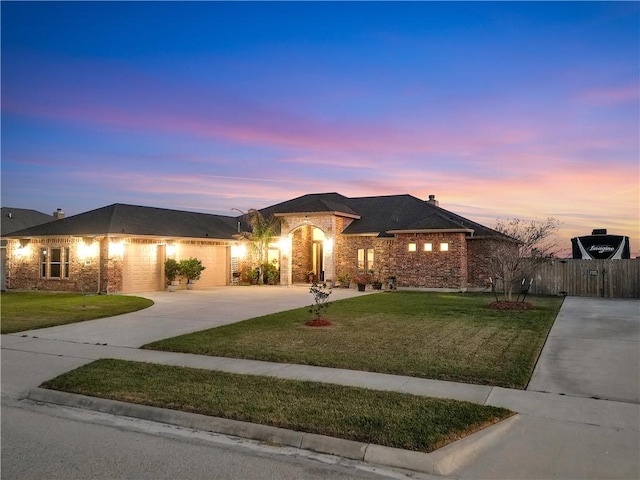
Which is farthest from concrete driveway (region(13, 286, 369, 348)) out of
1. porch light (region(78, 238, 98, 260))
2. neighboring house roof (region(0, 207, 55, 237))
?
neighboring house roof (region(0, 207, 55, 237))

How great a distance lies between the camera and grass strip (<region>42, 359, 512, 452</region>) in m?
4.82

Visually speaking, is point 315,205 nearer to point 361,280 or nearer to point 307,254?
point 307,254

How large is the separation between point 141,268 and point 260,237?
7295 mm

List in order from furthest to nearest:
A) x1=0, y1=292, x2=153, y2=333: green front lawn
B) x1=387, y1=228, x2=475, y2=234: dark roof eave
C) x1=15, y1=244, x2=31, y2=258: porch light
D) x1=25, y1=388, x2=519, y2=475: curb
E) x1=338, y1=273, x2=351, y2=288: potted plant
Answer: x1=338, y1=273, x2=351, y2=288: potted plant < x1=15, y1=244, x2=31, y2=258: porch light < x1=387, y1=228, x2=475, y2=234: dark roof eave < x1=0, y1=292, x2=153, y2=333: green front lawn < x1=25, y1=388, x2=519, y2=475: curb

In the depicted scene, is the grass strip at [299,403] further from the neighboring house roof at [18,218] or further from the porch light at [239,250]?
the neighboring house roof at [18,218]

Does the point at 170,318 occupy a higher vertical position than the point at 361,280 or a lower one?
lower

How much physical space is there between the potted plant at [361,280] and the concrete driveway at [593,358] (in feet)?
36.2

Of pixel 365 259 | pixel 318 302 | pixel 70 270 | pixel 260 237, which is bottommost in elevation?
pixel 318 302

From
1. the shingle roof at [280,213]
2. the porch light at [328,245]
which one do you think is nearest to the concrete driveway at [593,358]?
the shingle roof at [280,213]

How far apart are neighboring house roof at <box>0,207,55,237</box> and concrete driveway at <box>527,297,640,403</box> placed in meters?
31.1

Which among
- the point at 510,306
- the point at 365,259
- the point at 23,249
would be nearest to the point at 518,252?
the point at 510,306

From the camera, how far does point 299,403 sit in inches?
226

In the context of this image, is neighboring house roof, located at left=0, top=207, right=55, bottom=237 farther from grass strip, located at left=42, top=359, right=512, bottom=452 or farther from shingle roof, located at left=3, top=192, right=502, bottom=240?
grass strip, located at left=42, top=359, right=512, bottom=452

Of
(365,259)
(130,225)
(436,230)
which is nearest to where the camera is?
(130,225)
